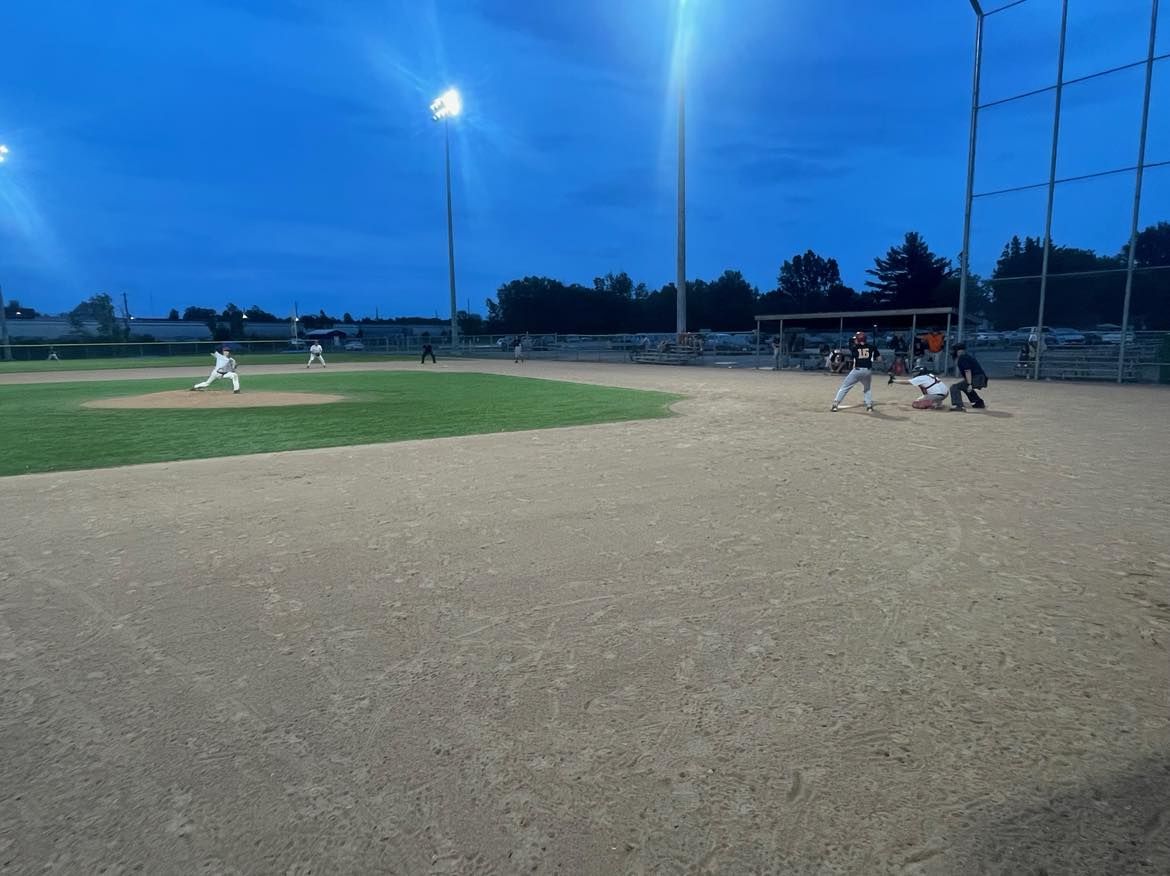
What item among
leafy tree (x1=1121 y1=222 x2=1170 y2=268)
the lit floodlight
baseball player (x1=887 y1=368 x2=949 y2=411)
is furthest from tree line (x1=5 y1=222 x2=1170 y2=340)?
the lit floodlight

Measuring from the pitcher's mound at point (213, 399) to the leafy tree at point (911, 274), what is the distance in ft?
230

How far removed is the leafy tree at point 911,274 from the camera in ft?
248

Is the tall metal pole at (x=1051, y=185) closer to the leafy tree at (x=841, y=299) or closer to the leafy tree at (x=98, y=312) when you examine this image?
the leafy tree at (x=841, y=299)

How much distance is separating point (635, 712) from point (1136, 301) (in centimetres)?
2496

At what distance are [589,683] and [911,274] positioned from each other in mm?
83788

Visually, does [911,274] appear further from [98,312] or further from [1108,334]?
[98,312]

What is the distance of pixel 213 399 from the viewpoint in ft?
59.4

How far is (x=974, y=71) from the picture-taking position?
23.8 m

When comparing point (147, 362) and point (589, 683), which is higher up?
point (147, 362)

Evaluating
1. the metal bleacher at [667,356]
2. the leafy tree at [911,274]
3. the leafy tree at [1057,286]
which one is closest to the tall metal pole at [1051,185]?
the leafy tree at [1057,286]

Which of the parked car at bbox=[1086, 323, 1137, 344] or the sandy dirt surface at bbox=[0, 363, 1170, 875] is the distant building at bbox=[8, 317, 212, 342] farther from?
the sandy dirt surface at bbox=[0, 363, 1170, 875]

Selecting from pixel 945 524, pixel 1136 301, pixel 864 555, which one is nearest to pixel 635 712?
pixel 864 555

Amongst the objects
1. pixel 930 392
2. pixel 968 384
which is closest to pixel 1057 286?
pixel 968 384

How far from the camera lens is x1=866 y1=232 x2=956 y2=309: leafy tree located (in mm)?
75562
